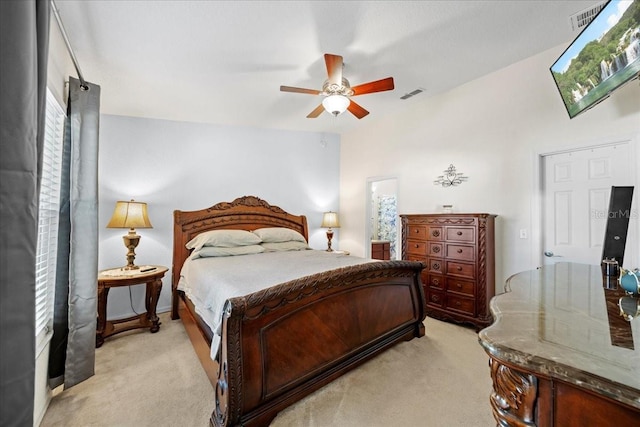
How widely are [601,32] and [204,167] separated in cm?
421

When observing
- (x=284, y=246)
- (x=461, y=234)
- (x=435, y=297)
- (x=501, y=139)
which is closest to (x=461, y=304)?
(x=435, y=297)

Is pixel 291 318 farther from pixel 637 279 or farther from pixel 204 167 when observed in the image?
pixel 204 167

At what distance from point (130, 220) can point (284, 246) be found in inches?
75.2

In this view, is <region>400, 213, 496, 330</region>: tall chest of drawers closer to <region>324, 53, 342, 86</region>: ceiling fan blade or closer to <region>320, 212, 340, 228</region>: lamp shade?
<region>320, 212, 340, 228</region>: lamp shade

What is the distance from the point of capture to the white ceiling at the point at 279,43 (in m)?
2.07

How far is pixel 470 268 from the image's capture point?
3049mm

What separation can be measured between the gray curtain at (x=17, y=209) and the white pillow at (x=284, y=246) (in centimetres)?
299

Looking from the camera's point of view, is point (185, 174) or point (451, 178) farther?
point (185, 174)

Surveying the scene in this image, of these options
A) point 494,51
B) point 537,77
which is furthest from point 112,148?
point 537,77

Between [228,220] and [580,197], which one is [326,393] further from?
[580,197]

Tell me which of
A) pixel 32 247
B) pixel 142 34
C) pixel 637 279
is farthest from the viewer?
pixel 142 34

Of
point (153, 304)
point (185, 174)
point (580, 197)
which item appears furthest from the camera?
point (185, 174)

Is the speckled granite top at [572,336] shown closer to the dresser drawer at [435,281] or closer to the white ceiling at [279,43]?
the dresser drawer at [435,281]

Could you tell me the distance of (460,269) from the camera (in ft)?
10.3
